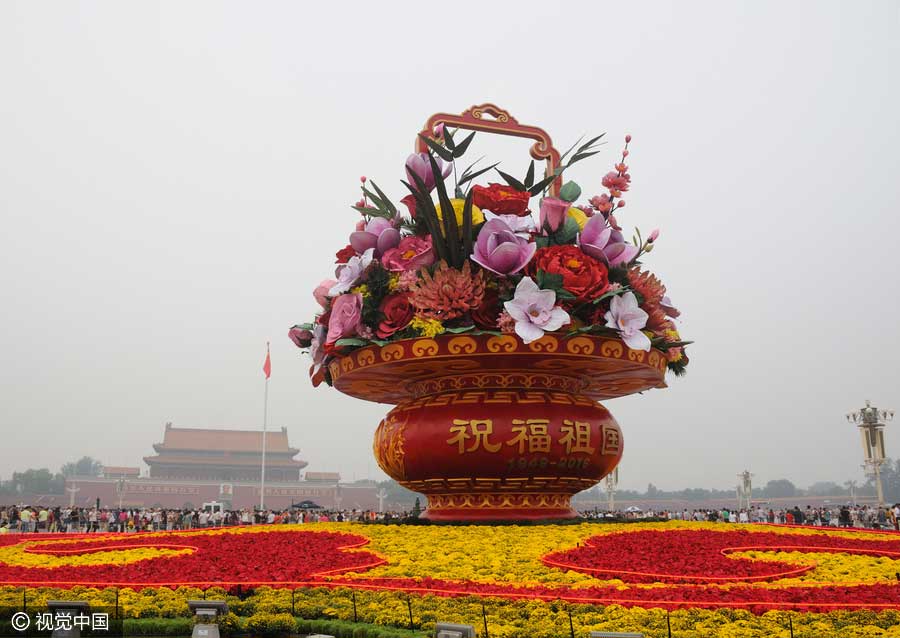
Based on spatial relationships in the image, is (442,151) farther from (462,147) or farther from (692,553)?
(692,553)

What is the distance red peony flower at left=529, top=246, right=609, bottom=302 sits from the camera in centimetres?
711

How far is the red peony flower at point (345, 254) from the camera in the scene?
8.59m

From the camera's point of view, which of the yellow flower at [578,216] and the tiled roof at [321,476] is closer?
the yellow flower at [578,216]

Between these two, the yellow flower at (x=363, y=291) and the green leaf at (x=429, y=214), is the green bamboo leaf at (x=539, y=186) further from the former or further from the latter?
the yellow flower at (x=363, y=291)

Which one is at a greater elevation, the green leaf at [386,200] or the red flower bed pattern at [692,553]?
the green leaf at [386,200]

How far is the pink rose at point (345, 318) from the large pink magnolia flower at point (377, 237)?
568mm

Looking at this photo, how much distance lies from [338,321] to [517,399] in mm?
1965

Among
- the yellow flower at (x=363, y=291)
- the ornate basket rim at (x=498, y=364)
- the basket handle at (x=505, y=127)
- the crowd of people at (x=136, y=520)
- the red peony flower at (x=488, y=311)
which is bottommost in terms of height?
the crowd of people at (x=136, y=520)

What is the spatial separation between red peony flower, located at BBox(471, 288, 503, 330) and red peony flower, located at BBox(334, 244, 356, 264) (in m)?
1.89

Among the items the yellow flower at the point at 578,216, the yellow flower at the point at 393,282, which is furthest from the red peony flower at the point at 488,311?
the yellow flower at the point at 578,216

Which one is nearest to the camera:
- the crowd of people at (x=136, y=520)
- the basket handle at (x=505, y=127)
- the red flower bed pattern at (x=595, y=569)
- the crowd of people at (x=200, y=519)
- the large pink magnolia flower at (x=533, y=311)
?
the red flower bed pattern at (x=595, y=569)

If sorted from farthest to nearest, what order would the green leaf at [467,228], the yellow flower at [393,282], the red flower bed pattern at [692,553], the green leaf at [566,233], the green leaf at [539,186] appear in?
the green leaf at [539,186], the green leaf at [566,233], the yellow flower at [393,282], the green leaf at [467,228], the red flower bed pattern at [692,553]

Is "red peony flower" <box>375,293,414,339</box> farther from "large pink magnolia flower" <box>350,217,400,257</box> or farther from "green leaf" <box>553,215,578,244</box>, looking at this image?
"green leaf" <box>553,215,578,244</box>

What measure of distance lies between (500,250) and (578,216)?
56.9 inches
